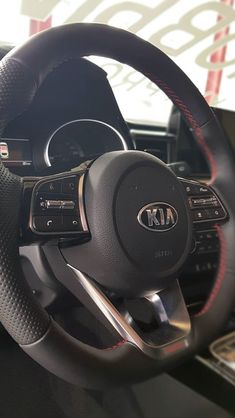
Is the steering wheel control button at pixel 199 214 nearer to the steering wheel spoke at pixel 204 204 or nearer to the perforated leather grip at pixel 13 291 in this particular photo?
the steering wheel spoke at pixel 204 204

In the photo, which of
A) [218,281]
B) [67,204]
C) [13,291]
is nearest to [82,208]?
[67,204]

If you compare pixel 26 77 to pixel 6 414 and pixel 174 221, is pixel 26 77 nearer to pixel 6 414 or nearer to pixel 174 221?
pixel 174 221

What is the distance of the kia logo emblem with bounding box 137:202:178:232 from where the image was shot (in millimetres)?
605

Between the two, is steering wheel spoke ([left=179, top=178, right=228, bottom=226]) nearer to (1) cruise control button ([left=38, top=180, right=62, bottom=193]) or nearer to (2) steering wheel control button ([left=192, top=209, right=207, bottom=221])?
(2) steering wheel control button ([left=192, top=209, right=207, bottom=221])

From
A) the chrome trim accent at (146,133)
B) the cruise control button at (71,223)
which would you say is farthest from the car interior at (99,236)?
the chrome trim accent at (146,133)

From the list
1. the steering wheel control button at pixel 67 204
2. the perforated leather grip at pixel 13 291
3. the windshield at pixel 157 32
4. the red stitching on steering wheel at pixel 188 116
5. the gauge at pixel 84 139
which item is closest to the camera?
the perforated leather grip at pixel 13 291

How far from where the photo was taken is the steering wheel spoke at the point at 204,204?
0.69 meters

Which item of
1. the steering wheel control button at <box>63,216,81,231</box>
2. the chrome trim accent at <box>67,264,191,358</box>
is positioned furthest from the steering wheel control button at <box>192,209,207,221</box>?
the steering wheel control button at <box>63,216,81,231</box>

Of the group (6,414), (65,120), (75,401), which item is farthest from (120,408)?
(65,120)

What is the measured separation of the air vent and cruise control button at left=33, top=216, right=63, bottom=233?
58 centimetres

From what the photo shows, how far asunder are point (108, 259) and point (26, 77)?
0.27 m

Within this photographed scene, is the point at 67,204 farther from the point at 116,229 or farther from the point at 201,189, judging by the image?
the point at 201,189

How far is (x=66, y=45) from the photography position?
56 cm

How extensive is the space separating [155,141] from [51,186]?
68cm
